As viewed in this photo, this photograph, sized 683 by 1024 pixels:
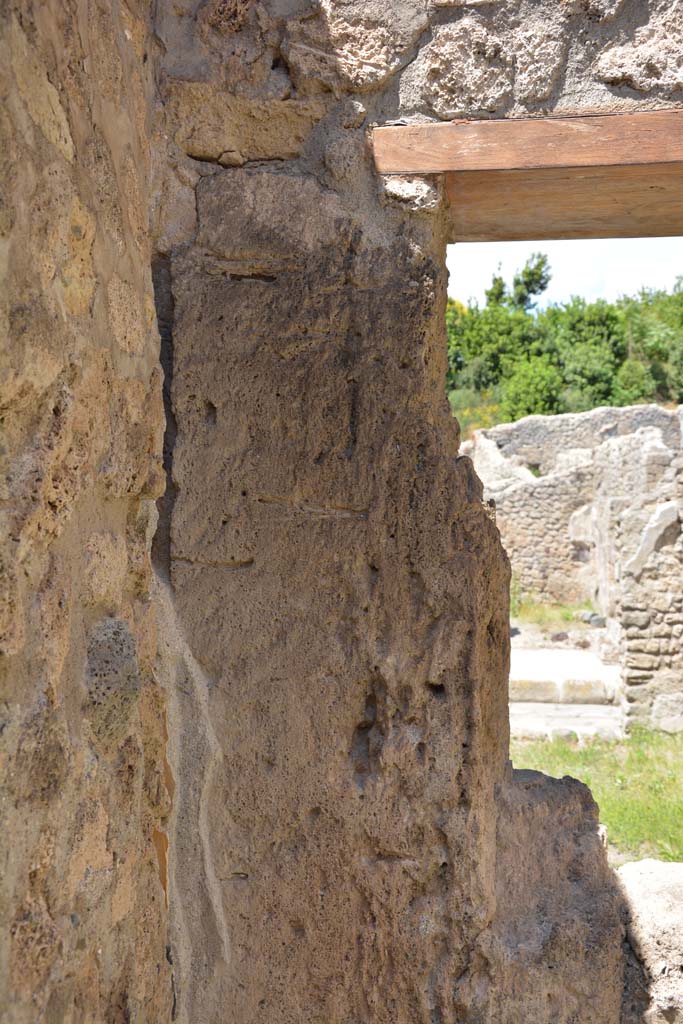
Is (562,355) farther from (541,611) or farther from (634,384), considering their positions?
(541,611)

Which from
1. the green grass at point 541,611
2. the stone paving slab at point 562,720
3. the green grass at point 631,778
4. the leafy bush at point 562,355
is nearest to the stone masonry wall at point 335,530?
the green grass at point 631,778

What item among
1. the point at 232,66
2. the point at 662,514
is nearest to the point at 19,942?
the point at 232,66

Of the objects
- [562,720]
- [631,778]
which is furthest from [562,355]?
[631,778]

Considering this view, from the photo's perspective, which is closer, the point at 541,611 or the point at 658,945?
the point at 658,945

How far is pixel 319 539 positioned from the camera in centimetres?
236

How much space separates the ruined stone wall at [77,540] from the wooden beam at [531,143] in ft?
2.52

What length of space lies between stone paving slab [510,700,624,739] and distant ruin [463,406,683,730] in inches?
11.0

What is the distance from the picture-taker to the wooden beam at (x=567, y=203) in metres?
2.34

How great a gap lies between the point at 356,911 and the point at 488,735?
0.50m

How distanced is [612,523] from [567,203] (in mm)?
7342

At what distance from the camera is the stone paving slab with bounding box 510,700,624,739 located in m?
7.69

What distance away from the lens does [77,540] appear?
4.71 ft

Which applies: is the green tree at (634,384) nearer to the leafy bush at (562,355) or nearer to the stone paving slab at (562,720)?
the leafy bush at (562,355)

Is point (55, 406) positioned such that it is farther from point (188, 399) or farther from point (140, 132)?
point (188, 399)
